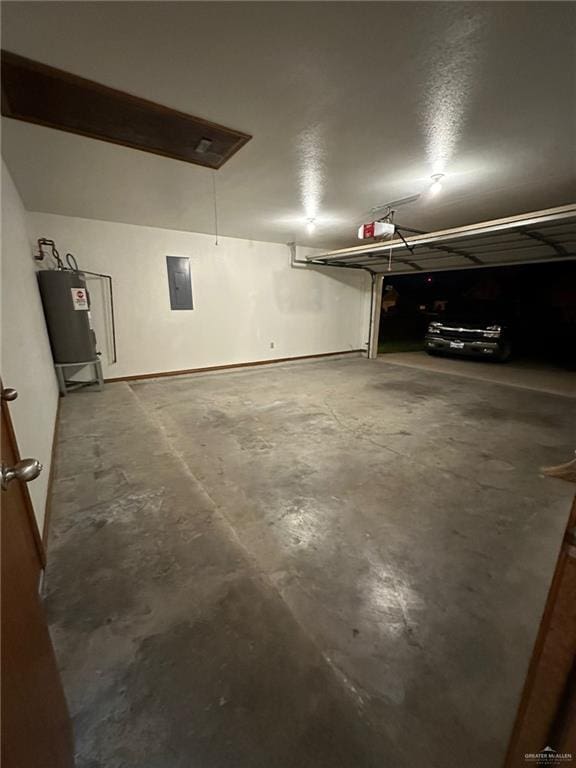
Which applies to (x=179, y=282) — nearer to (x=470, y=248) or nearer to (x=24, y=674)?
(x=470, y=248)

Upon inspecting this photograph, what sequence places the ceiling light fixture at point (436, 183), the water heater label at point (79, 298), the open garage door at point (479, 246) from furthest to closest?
the water heater label at point (79, 298), the open garage door at point (479, 246), the ceiling light fixture at point (436, 183)

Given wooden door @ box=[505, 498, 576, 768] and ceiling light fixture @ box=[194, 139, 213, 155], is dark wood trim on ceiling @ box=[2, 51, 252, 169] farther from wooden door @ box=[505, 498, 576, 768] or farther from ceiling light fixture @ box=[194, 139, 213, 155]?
wooden door @ box=[505, 498, 576, 768]

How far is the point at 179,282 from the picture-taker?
4.89 m

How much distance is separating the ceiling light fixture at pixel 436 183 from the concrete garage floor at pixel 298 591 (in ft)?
7.70

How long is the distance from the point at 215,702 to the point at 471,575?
3.93ft

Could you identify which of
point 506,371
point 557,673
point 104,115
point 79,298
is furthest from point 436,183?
point 506,371

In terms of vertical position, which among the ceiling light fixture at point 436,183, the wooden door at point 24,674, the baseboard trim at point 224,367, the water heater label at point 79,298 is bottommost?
the baseboard trim at point 224,367

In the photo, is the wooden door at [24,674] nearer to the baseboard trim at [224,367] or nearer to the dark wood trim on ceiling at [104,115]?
the dark wood trim on ceiling at [104,115]

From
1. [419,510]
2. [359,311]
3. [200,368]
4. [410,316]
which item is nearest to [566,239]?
[359,311]

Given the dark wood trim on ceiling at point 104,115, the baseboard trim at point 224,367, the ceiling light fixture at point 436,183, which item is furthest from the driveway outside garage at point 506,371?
the dark wood trim on ceiling at point 104,115

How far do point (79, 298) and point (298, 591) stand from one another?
4023 millimetres

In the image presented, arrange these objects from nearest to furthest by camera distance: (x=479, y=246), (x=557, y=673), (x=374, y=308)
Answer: (x=557, y=673) → (x=479, y=246) → (x=374, y=308)

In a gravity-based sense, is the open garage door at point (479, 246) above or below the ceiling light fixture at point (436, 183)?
below

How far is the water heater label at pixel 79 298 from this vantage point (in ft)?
12.0
